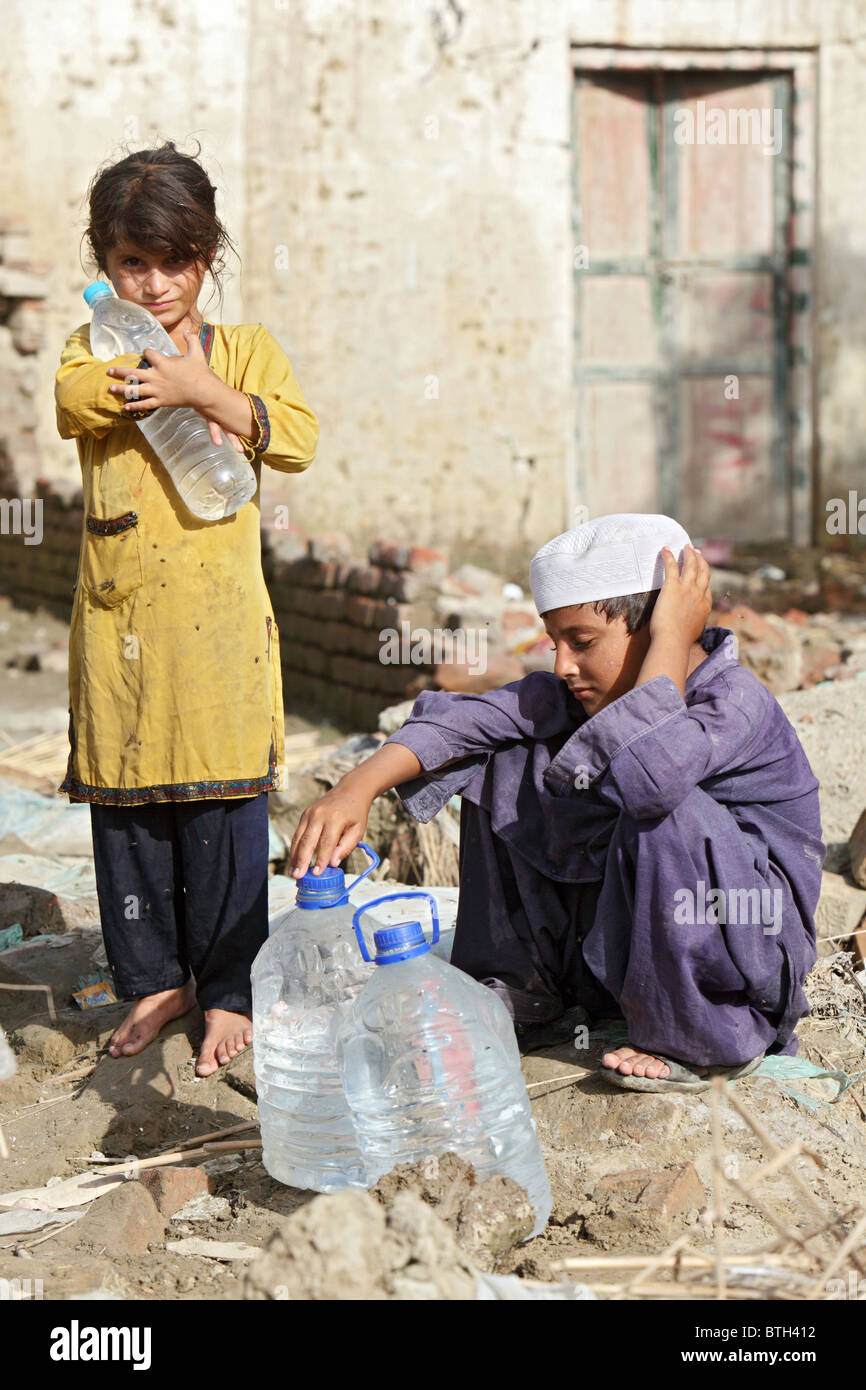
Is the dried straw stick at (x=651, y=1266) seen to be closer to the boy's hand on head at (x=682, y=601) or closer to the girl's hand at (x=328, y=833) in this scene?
the girl's hand at (x=328, y=833)

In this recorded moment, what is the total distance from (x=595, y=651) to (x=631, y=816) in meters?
0.34

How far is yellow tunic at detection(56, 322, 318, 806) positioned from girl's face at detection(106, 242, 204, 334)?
0.41 feet

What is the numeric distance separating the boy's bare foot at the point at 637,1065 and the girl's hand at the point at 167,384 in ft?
4.80

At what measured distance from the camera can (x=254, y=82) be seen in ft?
28.0

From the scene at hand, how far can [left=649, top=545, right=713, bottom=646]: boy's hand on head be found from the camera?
2.49m

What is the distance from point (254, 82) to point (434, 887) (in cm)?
650

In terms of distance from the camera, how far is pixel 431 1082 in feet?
7.57

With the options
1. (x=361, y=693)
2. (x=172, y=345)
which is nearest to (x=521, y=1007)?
(x=172, y=345)

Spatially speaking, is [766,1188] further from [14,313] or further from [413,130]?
[14,313]

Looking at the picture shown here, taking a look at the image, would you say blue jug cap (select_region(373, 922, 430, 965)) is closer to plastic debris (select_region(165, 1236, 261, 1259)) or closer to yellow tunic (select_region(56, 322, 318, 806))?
plastic debris (select_region(165, 1236, 261, 1259))

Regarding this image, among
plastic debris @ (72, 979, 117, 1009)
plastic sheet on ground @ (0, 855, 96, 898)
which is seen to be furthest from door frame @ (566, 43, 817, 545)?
plastic debris @ (72, 979, 117, 1009)

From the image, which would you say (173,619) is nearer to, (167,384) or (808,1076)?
(167,384)

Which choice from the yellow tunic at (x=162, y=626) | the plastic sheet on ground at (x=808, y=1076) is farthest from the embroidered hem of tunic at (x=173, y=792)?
the plastic sheet on ground at (x=808, y=1076)

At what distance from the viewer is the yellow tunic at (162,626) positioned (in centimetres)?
281
